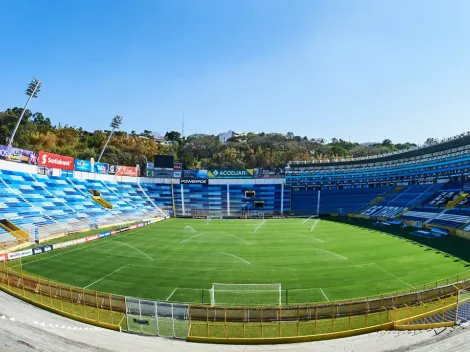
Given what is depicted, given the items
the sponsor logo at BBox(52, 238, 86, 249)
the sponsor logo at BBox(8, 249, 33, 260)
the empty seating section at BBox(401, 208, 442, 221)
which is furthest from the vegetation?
the sponsor logo at BBox(8, 249, 33, 260)

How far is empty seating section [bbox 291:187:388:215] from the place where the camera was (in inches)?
2598

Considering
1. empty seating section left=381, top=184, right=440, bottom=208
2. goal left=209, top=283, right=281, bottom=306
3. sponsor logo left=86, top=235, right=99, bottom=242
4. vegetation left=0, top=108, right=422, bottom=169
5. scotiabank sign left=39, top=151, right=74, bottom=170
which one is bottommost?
sponsor logo left=86, top=235, right=99, bottom=242

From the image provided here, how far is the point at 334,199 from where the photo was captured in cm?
6981

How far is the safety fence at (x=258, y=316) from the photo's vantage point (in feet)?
48.2

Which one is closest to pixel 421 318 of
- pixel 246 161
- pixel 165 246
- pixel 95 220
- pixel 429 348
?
pixel 429 348

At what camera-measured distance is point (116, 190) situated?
63969 mm

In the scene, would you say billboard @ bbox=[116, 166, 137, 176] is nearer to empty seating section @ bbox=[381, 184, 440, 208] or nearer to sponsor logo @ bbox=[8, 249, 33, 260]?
sponsor logo @ bbox=[8, 249, 33, 260]

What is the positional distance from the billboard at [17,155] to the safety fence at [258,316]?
124 ft

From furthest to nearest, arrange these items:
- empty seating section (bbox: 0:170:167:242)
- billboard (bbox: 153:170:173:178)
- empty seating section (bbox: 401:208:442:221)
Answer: billboard (bbox: 153:170:173:178), empty seating section (bbox: 401:208:442:221), empty seating section (bbox: 0:170:167:242)

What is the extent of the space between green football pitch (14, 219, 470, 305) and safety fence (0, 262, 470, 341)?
10.3 feet

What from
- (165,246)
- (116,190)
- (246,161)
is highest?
(246,161)

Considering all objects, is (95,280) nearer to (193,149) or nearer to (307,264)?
(307,264)

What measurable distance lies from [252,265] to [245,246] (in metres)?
7.93

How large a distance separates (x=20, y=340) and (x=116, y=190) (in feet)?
173
